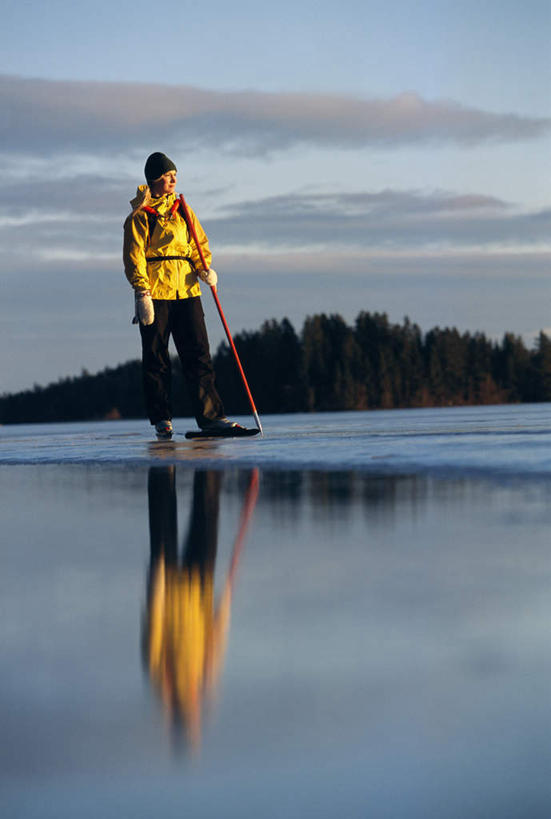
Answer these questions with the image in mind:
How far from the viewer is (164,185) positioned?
32.8ft

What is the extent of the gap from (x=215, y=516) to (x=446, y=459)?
2.33 meters

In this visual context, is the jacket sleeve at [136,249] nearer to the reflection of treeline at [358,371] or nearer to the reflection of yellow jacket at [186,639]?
the reflection of yellow jacket at [186,639]

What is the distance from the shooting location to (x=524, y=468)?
532 centimetres

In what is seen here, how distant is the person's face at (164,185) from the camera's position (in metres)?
9.98

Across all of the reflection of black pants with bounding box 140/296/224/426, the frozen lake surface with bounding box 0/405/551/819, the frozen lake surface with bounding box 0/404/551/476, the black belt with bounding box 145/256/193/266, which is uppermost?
the black belt with bounding box 145/256/193/266

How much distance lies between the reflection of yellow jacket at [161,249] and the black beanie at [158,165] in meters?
0.17

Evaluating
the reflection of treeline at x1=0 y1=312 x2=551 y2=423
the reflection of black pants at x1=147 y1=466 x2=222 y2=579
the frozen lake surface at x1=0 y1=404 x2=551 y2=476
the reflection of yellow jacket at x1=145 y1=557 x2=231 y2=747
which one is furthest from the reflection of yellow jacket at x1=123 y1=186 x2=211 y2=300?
the reflection of treeline at x1=0 y1=312 x2=551 y2=423

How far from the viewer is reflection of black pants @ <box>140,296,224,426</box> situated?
10.1 metres

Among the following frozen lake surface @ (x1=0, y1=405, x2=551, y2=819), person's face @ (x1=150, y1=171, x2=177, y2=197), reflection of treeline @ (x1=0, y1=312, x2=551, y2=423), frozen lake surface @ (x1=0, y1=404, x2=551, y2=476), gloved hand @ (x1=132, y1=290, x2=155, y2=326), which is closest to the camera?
frozen lake surface @ (x1=0, y1=405, x2=551, y2=819)

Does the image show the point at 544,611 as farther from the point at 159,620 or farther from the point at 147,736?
the point at 147,736

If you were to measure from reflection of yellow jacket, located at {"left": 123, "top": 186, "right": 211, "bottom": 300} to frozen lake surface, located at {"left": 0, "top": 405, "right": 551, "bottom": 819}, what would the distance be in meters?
5.89

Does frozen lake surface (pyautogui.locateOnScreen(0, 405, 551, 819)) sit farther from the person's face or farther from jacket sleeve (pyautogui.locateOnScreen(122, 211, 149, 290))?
the person's face

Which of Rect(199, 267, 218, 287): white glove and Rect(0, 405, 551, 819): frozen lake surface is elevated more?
Rect(199, 267, 218, 287): white glove

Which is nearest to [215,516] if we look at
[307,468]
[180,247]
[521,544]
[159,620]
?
[521,544]
